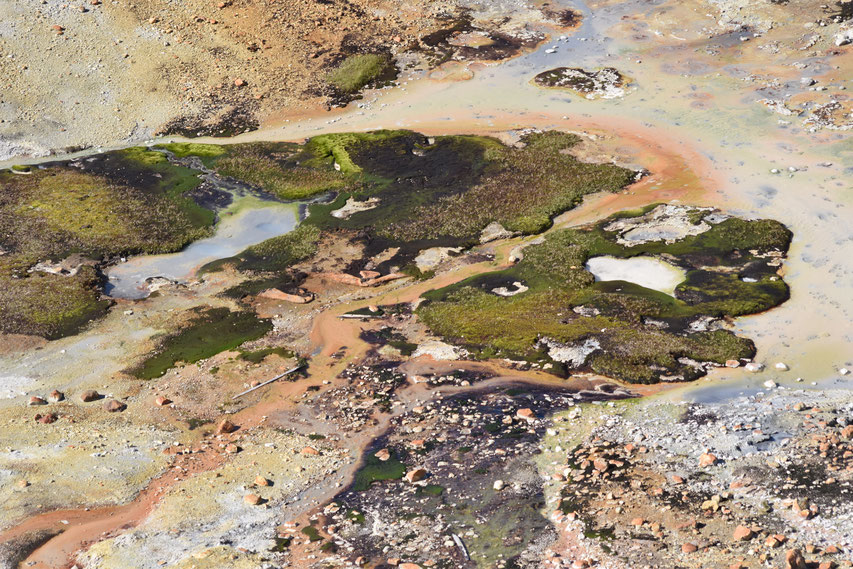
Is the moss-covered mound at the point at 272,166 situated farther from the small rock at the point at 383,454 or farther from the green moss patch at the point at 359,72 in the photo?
the small rock at the point at 383,454

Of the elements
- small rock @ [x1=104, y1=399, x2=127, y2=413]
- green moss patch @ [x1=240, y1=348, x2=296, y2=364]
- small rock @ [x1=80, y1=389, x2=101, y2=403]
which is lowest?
green moss patch @ [x1=240, y1=348, x2=296, y2=364]

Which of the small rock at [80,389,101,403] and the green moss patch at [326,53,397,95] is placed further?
the green moss patch at [326,53,397,95]

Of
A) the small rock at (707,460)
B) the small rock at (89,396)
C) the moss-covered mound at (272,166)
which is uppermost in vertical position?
the moss-covered mound at (272,166)

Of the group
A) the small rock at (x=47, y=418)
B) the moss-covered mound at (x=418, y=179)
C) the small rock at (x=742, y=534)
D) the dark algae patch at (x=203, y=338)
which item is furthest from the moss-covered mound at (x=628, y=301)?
the small rock at (x=47, y=418)

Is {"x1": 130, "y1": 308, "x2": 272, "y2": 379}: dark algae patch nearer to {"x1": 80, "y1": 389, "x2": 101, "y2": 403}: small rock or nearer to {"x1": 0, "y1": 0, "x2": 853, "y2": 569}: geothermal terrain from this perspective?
{"x1": 0, "y1": 0, "x2": 853, "y2": 569}: geothermal terrain

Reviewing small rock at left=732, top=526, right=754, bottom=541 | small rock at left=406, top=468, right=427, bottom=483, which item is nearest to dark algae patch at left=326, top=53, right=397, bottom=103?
small rock at left=406, top=468, right=427, bottom=483

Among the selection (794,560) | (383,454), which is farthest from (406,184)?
(794,560)

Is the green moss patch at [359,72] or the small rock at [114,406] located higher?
the green moss patch at [359,72]

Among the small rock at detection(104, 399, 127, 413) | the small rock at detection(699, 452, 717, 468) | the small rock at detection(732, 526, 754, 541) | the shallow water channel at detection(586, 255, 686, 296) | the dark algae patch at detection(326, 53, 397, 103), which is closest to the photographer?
the small rock at detection(732, 526, 754, 541)
